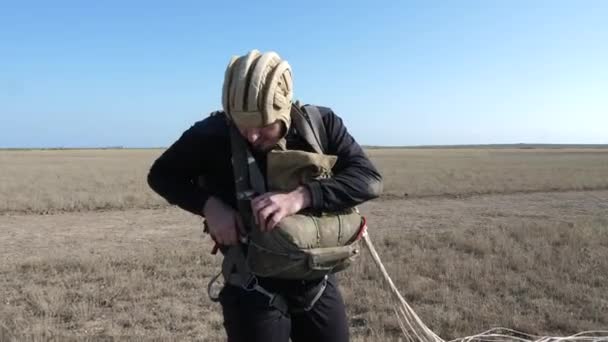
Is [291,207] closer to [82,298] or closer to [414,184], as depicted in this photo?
[82,298]

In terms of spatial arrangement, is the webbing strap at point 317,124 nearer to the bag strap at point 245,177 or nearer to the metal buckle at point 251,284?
the bag strap at point 245,177

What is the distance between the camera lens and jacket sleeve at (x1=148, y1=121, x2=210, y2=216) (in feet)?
6.82

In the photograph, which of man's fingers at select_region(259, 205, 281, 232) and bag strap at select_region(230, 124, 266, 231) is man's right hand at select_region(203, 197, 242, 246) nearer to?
bag strap at select_region(230, 124, 266, 231)

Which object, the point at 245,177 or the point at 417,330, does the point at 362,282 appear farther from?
the point at 245,177

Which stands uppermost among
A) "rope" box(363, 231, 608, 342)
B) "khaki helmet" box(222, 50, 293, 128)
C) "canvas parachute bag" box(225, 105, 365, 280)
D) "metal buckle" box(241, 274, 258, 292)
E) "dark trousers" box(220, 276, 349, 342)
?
"khaki helmet" box(222, 50, 293, 128)

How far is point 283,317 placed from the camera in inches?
81.1

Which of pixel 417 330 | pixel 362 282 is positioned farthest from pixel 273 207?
pixel 362 282

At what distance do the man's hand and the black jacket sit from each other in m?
0.12

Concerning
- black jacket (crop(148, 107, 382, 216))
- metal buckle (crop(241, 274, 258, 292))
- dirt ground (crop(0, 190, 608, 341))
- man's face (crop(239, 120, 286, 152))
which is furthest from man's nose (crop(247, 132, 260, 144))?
dirt ground (crop(0, 190, 608, 341))

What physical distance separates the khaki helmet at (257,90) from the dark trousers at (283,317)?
0.62m

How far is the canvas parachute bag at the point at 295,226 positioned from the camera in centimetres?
188

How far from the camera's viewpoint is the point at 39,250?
10.1 metres

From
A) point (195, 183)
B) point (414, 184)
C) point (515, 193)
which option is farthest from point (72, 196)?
point (195, 183)

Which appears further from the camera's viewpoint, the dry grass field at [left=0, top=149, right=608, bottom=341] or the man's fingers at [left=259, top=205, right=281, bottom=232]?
the dry grass field at [left=0, top=149, right=608, bottom=341]
